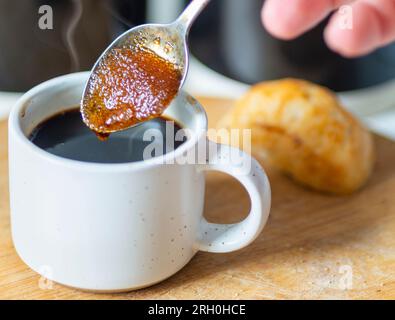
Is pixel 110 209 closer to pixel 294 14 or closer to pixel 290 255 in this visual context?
pixel 290 255

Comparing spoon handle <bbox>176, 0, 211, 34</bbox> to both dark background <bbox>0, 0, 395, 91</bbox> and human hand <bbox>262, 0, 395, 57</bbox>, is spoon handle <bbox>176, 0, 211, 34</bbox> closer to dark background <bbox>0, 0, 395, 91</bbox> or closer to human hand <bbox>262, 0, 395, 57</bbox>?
human hand <bbox>262, 0, 395, 57</bbox>

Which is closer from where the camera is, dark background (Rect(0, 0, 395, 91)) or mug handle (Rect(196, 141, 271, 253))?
mug handle (Rect(196, 141, 271, 253))

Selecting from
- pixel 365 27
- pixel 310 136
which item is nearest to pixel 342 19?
pixel 365 27

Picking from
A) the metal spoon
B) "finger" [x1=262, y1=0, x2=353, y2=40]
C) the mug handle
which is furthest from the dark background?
the mug handle

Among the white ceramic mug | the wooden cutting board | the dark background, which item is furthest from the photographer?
the dark background

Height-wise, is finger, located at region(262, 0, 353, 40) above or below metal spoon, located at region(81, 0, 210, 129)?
below

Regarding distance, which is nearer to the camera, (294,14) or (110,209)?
(110,209)
